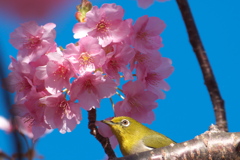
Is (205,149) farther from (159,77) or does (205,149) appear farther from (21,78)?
(21,78)

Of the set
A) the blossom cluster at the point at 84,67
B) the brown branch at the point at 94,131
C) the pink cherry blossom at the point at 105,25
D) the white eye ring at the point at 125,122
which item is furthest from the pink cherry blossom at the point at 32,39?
the white eye ring at the point at 125,122

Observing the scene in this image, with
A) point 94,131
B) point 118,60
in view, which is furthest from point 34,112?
point 118,60

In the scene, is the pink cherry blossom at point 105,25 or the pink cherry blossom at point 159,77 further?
the pink cherry blossom at point 159,77

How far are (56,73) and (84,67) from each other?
93mm

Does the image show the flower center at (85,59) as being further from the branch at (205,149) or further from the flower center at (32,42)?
the branch at (205,149)

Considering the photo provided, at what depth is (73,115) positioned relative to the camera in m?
1.07

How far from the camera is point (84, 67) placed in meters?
0.99

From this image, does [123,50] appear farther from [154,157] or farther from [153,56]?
[154,157]

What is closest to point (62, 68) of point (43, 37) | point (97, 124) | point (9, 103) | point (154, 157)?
point (43, 37)

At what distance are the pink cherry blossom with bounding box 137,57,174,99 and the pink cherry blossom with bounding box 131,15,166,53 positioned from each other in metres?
0.07

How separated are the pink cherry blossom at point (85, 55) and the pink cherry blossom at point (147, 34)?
0.43 ft

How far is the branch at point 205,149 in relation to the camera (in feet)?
2.70

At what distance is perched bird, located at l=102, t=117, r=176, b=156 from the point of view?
1327 mm

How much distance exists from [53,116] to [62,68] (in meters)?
0.17
